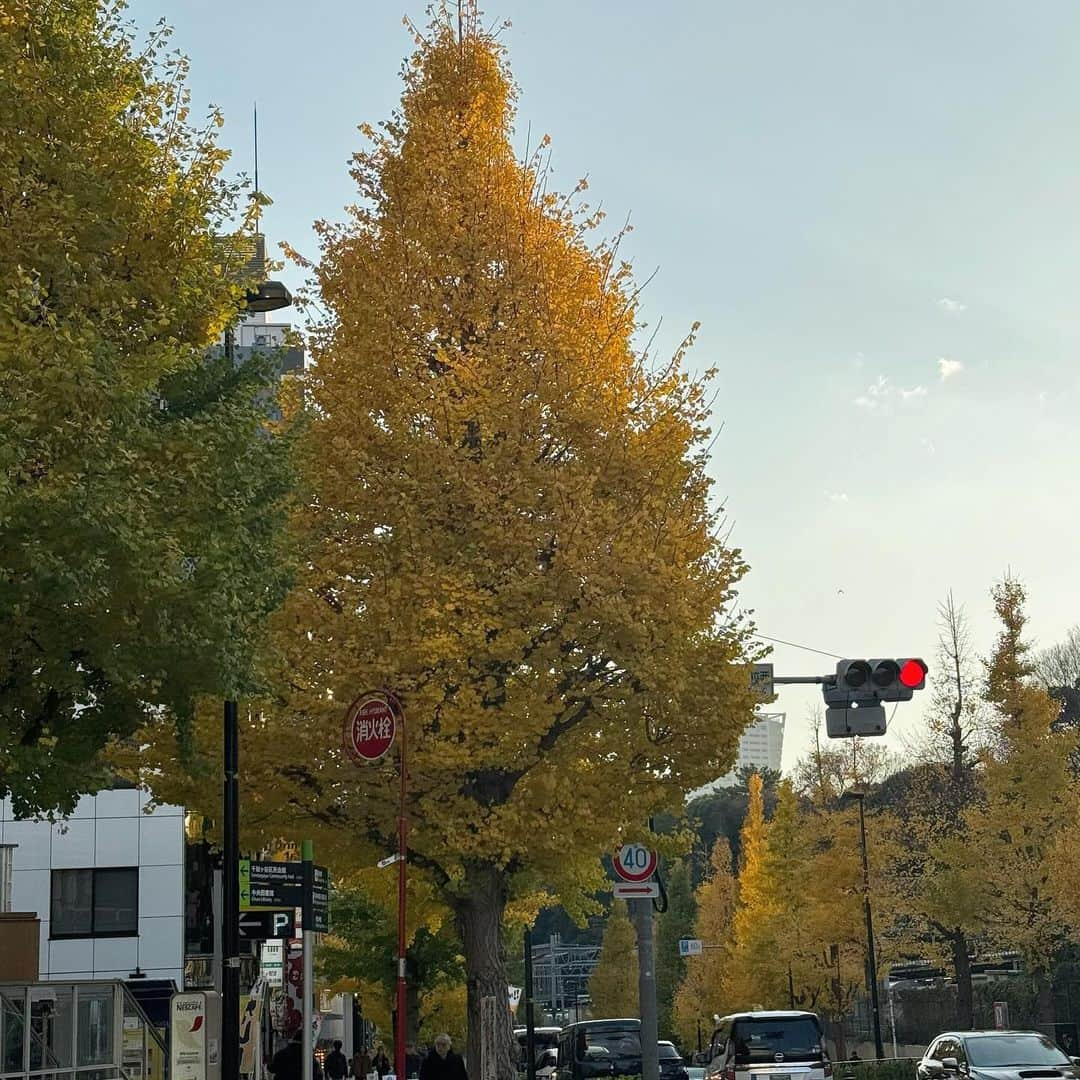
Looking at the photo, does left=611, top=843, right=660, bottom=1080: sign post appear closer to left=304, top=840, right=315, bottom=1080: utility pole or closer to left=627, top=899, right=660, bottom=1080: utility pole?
left=627, top=899, right=660, bottom=1080: utility pole

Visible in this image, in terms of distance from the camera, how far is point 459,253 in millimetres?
19734

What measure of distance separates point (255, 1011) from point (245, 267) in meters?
16.0

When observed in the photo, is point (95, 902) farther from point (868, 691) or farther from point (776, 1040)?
point (868, 691)

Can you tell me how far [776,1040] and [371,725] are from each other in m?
8.29

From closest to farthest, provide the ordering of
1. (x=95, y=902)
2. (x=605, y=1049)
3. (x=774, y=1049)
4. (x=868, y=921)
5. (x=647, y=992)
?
(x=647, y=992) → (x=774, y=1049) → (x=605, y=1049) → (x=95, y=902) → (x=868, y=921)

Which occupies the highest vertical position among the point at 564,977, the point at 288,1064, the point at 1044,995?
the point at 288,1064

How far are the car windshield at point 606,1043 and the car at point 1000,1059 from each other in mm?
10120

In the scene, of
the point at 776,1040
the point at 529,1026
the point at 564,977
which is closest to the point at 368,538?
the point at 776,1040

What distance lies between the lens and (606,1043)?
29516 millimetres

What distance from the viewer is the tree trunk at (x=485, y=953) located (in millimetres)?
18688

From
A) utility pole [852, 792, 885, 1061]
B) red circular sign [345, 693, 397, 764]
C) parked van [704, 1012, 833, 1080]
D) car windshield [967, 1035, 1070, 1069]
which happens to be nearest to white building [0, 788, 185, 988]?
parked van [704, 1012, 833, 1080]

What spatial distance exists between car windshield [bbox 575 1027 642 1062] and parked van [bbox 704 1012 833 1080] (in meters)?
8.79

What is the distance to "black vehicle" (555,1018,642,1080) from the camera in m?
28.6

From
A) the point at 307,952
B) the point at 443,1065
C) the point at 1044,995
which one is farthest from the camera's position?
the point at 1044,995
